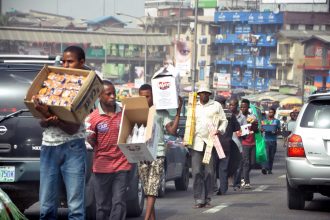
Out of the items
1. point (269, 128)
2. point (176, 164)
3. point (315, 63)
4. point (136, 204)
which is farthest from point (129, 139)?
point (315, 63)

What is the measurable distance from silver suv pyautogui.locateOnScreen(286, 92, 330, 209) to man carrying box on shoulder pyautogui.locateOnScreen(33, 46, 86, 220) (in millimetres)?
5744

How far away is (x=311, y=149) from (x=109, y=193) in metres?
4.22

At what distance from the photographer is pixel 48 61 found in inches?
514

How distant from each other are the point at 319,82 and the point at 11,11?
6523 cm

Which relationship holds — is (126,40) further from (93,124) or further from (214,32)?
(93,124)

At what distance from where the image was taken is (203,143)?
1655cm

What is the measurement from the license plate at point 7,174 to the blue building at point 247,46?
112943 millimetres

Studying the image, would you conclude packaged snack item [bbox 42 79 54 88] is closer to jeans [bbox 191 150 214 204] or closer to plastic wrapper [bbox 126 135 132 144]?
plastic wrapper [bbox 126 135 132 144]

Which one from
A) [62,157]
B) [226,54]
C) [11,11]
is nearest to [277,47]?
[226,54]

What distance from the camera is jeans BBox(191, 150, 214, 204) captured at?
648 inches

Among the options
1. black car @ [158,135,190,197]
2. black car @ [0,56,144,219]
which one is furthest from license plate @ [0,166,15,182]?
black car @ [158,135,190,197]

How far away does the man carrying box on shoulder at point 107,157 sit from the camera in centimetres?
1142

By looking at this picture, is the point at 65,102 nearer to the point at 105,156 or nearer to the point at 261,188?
the point at 105,156

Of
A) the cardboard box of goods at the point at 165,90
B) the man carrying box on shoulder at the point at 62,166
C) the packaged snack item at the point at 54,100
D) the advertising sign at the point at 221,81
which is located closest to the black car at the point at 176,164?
the cardboard box of goods at the point at 165,90
